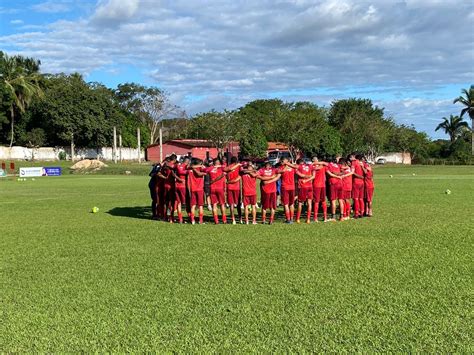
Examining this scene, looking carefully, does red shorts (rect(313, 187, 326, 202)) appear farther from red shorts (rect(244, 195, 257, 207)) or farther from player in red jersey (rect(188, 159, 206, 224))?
player in red jersey (rect(188, 159, 206, 224))

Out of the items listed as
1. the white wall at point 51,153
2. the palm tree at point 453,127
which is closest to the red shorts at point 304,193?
the white wall at point 51,153

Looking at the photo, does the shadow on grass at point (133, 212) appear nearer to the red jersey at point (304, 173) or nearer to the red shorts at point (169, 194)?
the red shorts at point (169, 194)

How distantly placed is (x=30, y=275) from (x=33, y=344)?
2.94 m

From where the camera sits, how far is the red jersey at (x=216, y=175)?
12703mm

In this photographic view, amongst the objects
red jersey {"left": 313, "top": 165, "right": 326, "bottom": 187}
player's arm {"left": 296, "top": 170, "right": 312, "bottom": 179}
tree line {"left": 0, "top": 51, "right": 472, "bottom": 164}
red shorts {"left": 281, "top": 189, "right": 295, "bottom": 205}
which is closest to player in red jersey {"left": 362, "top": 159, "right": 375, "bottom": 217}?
red jersey {"left": 313, "top": 165, "right": 326, "bottom": 187}

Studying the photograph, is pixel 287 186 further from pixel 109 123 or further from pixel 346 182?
pixel 109 123

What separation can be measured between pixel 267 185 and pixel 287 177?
575 millimetres

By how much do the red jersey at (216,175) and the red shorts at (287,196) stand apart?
158 centimetres

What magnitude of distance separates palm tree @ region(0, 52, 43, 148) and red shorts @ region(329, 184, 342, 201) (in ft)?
176

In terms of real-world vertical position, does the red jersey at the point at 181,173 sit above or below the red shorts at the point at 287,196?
above

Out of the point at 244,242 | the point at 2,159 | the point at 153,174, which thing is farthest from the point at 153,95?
Result: the point at 244,242

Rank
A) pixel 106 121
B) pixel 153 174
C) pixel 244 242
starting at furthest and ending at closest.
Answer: pixel 106 121, pixel 153 174, pixel 244 242

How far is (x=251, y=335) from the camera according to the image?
16.0 feet

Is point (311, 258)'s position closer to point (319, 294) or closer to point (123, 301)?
point (319, 294)
